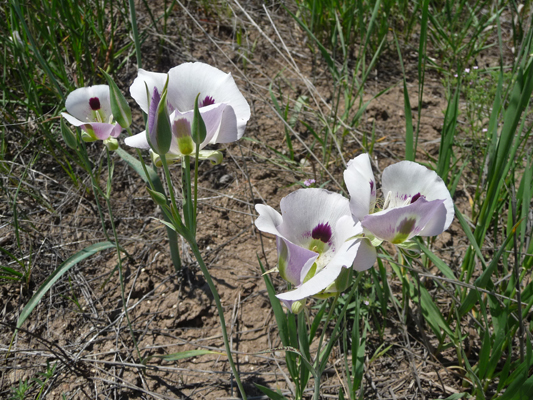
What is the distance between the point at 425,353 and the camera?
1526mm

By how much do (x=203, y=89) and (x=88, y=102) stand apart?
0.55 metres

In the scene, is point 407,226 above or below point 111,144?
above

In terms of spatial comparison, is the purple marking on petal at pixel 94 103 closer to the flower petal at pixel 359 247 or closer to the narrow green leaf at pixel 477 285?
the flower petal at pixel 359 247

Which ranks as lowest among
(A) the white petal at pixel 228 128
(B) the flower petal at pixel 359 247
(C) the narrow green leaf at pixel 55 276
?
(C) the narrow green leaf at pixel 55 276

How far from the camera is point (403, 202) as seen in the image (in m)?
0.94

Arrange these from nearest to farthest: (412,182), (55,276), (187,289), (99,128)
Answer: (412,182), (99,128), (55,276), (187,289)

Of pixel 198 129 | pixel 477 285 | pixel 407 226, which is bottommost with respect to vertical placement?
pixel 477 285

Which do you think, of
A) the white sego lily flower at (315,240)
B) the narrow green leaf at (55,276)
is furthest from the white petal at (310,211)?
the narrow green leaf at (55,276)

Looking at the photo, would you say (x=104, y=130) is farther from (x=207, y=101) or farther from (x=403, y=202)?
(x=403, y=202)

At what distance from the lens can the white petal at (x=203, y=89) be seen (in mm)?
980

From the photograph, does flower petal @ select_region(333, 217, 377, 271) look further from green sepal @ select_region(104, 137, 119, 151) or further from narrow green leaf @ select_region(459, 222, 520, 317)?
green sepal @ select_region(104, 137, 119, 151)

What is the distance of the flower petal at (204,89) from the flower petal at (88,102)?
0.49 meters

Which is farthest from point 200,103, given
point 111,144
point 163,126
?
point 111,144

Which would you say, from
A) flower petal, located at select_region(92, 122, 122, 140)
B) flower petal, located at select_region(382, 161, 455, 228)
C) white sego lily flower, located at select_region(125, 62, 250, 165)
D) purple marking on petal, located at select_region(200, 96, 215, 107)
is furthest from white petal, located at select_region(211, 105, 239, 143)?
flower petal, located at select_region(92, 122, 122, 140)
